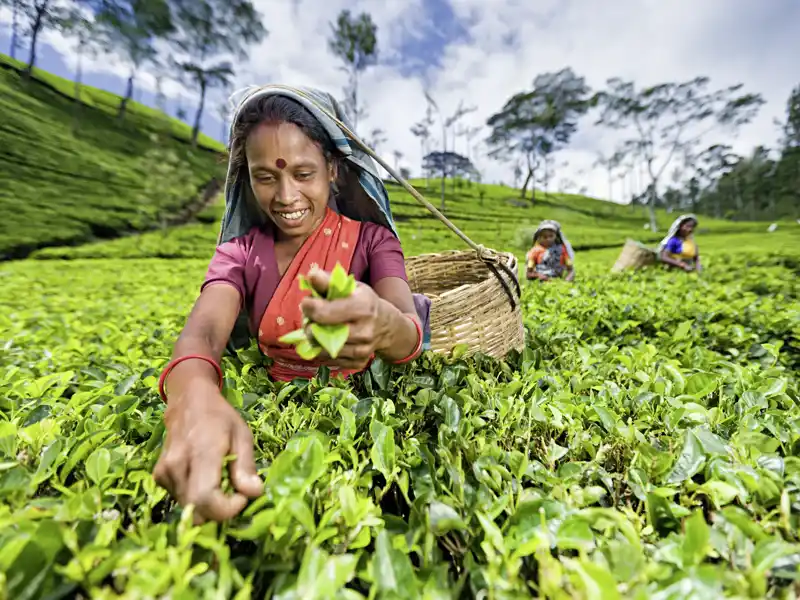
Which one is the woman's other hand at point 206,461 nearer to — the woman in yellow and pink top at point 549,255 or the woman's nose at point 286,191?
the woman's nose at point 286,191

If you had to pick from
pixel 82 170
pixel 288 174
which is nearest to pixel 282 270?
pixel 288 174

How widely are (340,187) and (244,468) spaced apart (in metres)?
1.35

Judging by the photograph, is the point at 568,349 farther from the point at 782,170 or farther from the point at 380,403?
the point at 782,170

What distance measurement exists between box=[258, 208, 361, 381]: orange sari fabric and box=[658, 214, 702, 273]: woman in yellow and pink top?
5.90 m

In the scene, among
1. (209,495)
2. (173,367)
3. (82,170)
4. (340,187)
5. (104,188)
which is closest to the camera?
(209,495)

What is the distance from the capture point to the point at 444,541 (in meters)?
0.67

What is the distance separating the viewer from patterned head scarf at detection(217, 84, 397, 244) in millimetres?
1419

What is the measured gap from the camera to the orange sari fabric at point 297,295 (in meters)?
1.41

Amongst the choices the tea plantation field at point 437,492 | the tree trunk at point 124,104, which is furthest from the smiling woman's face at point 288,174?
the tree trunk at point 124,104

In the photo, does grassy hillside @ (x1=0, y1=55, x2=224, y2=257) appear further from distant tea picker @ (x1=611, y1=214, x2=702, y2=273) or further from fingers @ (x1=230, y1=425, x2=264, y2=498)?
distant tea picker @ (x1=611, y1=214, x2=702, y2=273)

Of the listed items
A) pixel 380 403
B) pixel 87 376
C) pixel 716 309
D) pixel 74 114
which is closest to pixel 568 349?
pixel 380 403

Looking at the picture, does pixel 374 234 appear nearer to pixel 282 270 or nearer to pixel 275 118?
pixel 282 270

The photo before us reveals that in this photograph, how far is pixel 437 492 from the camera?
0.74 metres

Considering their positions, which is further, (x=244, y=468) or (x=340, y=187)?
(x=340, y=187)
